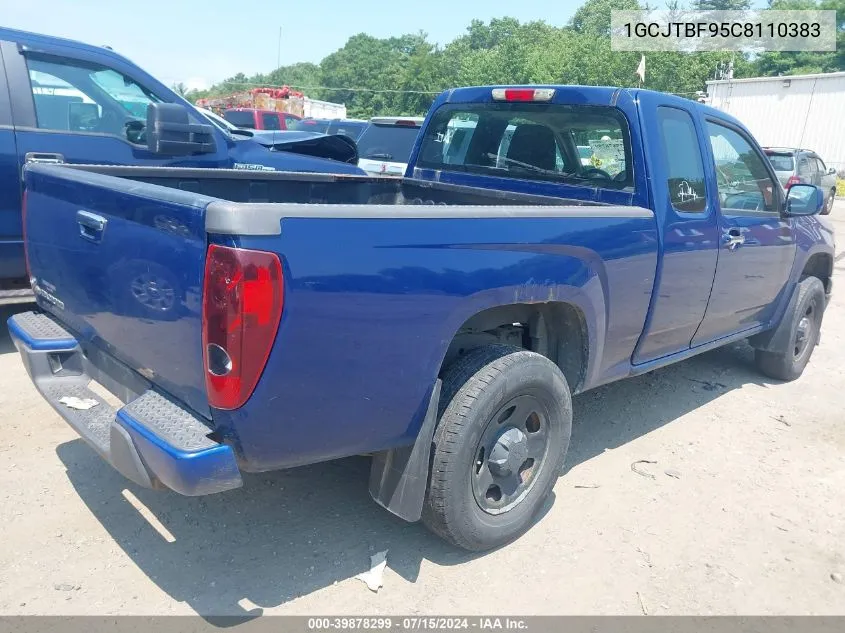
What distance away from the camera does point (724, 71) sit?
149ft

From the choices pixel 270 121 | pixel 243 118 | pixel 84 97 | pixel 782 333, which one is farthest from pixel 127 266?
pixel 270 121

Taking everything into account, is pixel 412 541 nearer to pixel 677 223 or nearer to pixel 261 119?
pixel 677 223

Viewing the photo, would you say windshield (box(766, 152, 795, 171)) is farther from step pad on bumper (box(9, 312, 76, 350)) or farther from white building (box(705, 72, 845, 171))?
step pad on bumper (box(9, 312, 76, 350))

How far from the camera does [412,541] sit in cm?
313

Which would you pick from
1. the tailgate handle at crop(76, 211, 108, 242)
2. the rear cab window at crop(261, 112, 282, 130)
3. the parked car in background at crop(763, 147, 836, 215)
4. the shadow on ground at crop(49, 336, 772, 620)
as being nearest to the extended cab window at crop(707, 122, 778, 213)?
the shadow on ground at crop(49, 336, 772, 620)

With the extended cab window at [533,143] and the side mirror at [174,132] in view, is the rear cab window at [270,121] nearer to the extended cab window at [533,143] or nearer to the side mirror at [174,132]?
the side mirror at [174,132]

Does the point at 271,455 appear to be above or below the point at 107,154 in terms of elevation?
below

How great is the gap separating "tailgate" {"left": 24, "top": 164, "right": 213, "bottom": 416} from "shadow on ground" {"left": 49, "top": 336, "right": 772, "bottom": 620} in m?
0.80

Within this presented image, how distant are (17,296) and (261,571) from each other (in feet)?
10.1

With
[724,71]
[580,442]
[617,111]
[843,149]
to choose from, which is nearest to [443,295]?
[617,111]

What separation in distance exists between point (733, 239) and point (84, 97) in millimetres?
4559

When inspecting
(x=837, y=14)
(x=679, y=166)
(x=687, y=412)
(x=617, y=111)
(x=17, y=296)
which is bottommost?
(x=687, y=412)

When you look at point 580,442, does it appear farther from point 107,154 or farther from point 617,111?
point 107,154

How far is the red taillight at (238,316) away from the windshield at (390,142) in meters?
8.83
